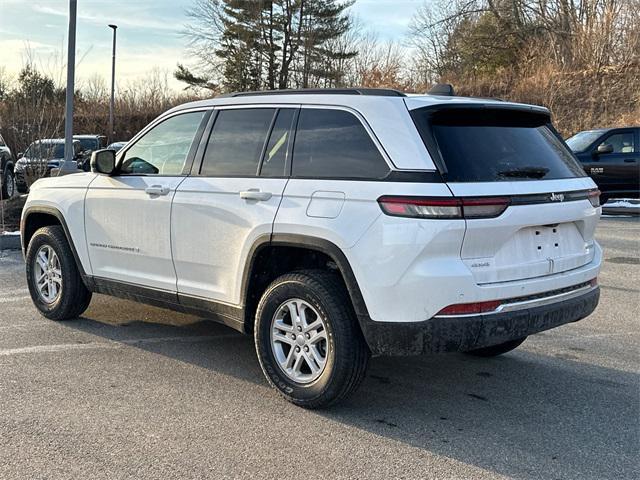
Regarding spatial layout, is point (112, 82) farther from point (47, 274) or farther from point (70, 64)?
point (47, 274)

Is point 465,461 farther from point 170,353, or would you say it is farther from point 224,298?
point 170,353

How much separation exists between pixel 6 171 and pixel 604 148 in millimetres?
12994

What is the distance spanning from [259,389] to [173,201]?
1451 mm

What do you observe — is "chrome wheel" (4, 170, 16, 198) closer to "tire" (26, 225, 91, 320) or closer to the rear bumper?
"tire" (26, 225, 91, 320)

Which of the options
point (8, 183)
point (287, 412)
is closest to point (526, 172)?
point (287, 412)

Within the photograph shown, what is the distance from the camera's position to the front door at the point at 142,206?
4762 mm

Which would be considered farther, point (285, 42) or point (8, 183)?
point (285, 42)

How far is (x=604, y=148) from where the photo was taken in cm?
1388

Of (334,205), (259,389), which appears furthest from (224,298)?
(334,205)

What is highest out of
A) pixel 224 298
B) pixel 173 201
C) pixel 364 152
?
pixel 364 152

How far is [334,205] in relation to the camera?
12.3 feet

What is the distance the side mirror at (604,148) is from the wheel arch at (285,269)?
11.6m

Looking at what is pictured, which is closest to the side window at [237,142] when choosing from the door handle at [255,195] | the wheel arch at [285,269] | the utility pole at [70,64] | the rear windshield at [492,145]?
the door handle at [255,195]

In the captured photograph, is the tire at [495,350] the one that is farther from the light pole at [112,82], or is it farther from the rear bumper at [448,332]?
the light pole at [112,82]
